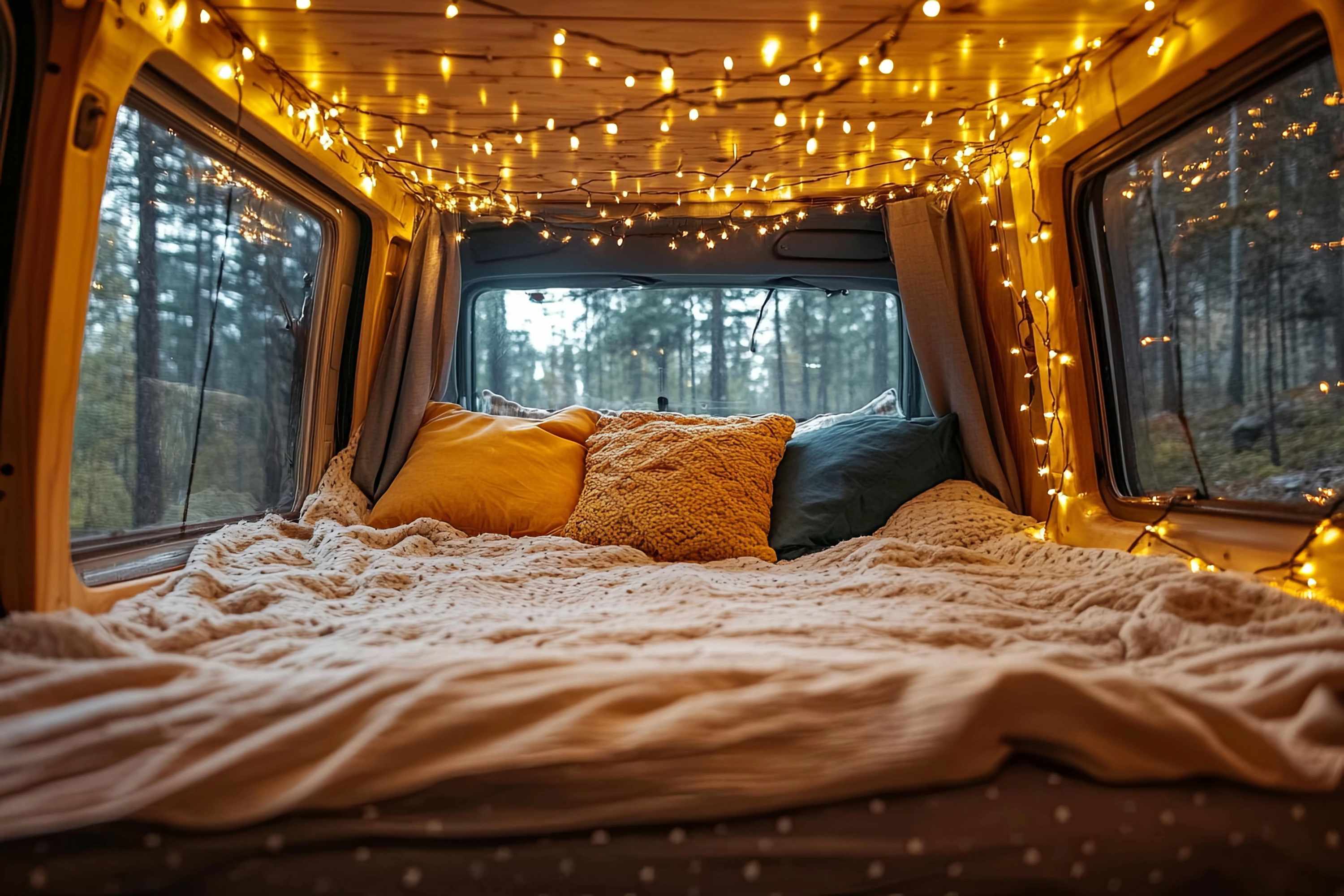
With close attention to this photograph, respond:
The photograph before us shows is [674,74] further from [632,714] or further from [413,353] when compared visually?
[632,714]

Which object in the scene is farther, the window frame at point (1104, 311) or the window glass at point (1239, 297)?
the window frame at point (1104, 311)

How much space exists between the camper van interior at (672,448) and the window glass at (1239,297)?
1 cm

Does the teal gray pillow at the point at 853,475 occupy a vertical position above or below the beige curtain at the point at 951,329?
below

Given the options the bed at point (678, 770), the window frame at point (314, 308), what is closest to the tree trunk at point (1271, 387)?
the bed at point (678, 770)

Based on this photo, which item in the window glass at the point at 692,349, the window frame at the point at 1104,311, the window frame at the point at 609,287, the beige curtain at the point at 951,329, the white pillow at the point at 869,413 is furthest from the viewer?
the window glass at the point at 692,349

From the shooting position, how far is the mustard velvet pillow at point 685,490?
6.31 ft

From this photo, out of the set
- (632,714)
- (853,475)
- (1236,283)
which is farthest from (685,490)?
(1236,283)

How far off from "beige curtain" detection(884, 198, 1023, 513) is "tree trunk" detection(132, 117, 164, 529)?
2028mm

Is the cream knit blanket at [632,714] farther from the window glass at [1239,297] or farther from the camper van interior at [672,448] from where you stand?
the window glass at [1239,297]

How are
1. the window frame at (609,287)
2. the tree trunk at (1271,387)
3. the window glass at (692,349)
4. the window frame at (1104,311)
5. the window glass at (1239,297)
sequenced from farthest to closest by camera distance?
the window glass at (692,349)
the window frame at (609,287)
the window frame at (1104,311)
the tree trunk at (1271,387)
the window glass at (1239,297)

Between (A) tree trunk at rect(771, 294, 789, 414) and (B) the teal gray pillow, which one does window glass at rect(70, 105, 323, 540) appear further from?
(A) tree trunk at rect(771, 294, 789, 414)

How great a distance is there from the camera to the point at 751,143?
2.07 meters

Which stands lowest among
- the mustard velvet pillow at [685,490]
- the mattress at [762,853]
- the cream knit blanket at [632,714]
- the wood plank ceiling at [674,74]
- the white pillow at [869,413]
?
the mattress at [762,853]

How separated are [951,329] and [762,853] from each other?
191 centimetres
